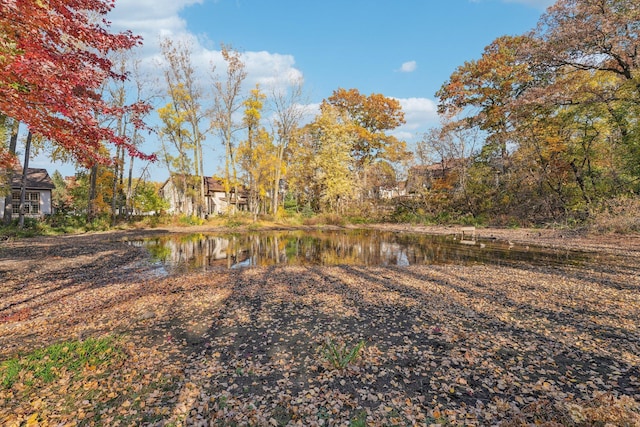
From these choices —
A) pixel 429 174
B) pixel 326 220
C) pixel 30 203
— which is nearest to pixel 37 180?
pixel 30 203

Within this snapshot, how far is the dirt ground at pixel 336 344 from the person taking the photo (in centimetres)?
389

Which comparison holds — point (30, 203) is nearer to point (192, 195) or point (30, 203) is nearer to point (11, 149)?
point (192, 195)

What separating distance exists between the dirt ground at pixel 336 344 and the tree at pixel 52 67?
4.23 metres

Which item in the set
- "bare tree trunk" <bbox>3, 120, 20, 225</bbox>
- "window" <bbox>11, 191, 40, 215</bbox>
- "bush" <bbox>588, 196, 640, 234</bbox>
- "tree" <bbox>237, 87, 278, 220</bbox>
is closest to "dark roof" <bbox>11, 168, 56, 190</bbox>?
"window" <bbox>11, 191, 40, 215</bbox>

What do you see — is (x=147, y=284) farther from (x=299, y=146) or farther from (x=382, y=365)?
(x=299, y=146)

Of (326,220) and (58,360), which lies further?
(326,220)

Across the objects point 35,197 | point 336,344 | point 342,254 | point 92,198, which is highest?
point 35,197

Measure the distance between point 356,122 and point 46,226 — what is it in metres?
37.7

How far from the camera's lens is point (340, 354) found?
5238 mm

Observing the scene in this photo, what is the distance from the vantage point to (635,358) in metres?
5.09

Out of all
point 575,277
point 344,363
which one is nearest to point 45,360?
point 344,363

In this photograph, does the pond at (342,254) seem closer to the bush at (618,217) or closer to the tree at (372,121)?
the bush at (618,217)

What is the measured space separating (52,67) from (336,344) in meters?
7.76

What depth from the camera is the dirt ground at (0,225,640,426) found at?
3.89 m
